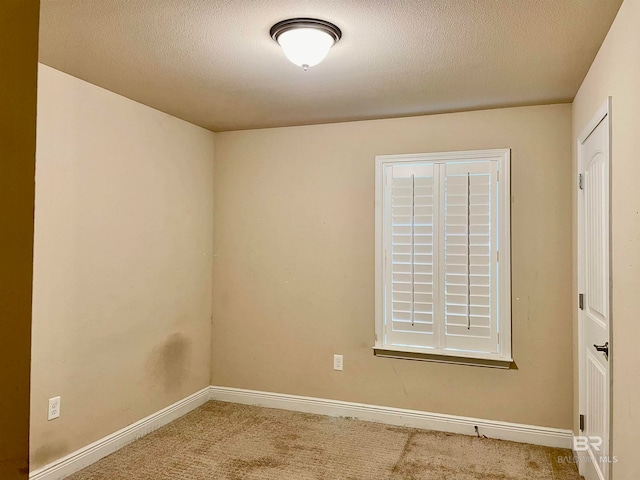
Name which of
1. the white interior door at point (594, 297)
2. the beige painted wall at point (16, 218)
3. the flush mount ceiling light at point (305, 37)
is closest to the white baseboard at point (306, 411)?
the white interior door at point (594, 297)

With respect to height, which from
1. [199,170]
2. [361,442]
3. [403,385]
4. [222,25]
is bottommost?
[361,442]

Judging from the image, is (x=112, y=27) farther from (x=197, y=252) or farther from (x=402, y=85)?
(x=197, y=252)

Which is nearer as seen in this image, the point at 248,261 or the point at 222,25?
the point at 222,25

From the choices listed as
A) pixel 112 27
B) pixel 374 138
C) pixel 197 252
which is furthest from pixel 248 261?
pixel 112 27

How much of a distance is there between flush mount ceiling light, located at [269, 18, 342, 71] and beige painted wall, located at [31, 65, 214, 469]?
1.46 meters

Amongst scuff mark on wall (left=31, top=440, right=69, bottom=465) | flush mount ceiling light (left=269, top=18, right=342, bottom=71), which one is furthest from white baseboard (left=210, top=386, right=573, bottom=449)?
flush mount ceiling light (left=269, top=18, right=342, bottom=71)

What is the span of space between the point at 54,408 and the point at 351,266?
7.35ft

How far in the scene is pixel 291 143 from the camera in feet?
13.5

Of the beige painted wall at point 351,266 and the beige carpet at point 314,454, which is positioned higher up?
the beige painted wall at point 351,266

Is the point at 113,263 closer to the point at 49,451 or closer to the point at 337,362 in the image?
the point at 49,451

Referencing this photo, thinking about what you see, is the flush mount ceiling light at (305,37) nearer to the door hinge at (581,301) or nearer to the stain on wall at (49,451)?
the door hinge at (581,301)

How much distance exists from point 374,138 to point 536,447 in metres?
2.52

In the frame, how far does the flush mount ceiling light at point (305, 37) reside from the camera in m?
2.17

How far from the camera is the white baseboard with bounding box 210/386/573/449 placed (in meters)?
3.40
